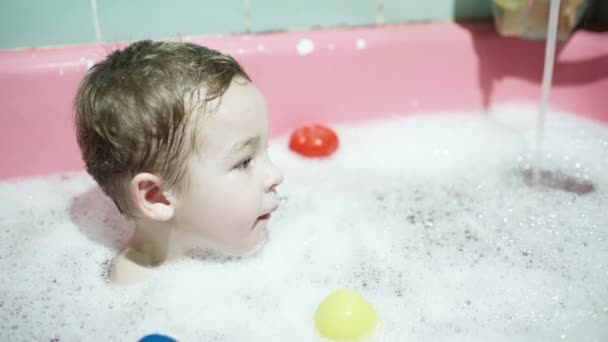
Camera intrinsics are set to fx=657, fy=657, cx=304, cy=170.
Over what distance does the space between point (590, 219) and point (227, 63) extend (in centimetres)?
73

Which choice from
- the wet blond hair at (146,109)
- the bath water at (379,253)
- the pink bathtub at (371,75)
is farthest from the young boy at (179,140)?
the pink bathtub at (371,75)

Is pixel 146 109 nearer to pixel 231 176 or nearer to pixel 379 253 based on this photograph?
pixel 231 176

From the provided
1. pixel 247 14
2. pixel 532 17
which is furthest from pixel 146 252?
pixel 532 17

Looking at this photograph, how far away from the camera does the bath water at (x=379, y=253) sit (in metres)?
0.99

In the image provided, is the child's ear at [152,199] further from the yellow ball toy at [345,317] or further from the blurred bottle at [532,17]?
the blurred bottle at [532,17]

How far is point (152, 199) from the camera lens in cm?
95

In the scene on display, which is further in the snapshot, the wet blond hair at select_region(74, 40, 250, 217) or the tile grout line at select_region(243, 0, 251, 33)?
the tile grout line at select_region(243, 0, 251, 33)

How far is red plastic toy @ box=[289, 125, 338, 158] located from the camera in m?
1.41

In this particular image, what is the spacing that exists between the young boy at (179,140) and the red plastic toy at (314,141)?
41 cm

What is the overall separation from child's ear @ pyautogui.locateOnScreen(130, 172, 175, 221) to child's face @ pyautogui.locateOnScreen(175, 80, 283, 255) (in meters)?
0.02

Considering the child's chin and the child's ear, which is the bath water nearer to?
the child's chin

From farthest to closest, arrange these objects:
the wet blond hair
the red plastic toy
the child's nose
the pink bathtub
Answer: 1. the red plastic toy
2. the pink bathtub
3. the child's nose
4. the wet blond hair

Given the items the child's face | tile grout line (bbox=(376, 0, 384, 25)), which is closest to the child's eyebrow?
the child's face

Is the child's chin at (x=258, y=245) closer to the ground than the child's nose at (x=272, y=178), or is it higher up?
closer to the ground
